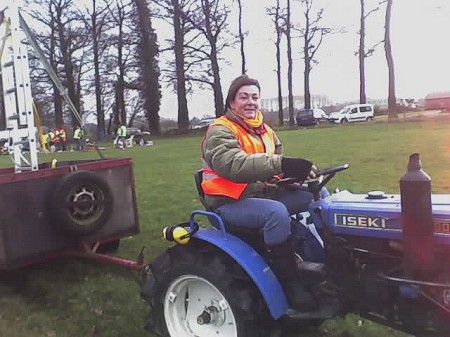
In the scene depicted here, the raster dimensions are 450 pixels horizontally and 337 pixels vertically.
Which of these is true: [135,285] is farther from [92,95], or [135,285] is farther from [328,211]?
[92,95]

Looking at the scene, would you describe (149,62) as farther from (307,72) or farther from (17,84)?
(17,84)

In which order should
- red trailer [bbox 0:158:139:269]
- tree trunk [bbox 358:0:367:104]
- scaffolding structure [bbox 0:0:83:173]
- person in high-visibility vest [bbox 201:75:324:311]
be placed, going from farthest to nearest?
1. tree trunk [bbox 358:0:367:104]
2. scaffolding structure [bbox 0:0:83:173]
3. red trailer [bbox 0:158:139:269]
4. person in high-visibility vest [bbox 201:75:324:311]

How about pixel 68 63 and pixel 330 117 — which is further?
pixel 330 117

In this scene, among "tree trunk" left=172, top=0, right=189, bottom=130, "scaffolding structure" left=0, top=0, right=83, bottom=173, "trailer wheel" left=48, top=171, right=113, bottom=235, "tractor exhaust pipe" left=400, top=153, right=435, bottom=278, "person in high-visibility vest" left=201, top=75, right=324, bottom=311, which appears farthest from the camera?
"tree trunk" left=172, top=0, right=189, bottom=130

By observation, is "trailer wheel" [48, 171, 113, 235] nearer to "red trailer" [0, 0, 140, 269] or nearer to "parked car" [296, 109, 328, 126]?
"red trailer" [0, 0, 140, 269]

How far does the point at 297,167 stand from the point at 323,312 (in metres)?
0.90

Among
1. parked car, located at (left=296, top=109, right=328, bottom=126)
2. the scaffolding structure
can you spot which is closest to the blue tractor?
the scaffolding structure

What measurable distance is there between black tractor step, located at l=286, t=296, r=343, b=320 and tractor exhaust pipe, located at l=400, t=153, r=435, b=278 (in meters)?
0.64

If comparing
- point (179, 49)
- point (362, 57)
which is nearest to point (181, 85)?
point (179, 49)

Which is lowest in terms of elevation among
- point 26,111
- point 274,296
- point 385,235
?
point 274,296

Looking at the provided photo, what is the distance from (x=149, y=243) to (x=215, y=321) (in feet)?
9.39

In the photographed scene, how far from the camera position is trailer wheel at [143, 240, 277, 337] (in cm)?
337

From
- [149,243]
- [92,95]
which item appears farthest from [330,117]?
[149,243]

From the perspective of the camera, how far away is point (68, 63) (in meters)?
45.4
